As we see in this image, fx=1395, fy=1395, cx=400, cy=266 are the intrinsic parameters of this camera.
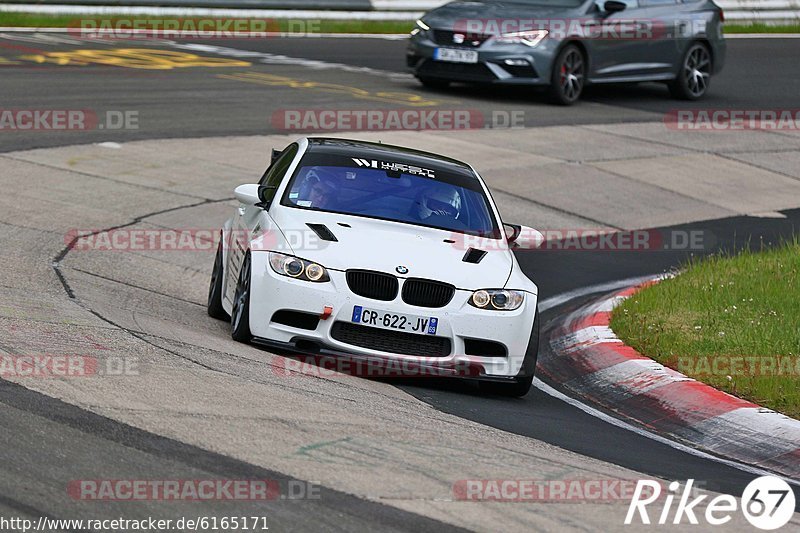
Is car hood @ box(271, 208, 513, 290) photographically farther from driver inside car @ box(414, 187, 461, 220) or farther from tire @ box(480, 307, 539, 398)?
tire @ box(480, 307, 539, 398)

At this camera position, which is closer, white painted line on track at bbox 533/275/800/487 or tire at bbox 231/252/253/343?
white painted line on track at bbox 533/275/800/487

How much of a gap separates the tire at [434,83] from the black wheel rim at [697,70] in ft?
12.7

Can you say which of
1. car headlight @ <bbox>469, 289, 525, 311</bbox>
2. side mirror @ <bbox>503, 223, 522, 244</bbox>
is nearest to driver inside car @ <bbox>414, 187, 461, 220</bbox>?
side mirror @ <bbox>503, 223, 522, 244</bbox>

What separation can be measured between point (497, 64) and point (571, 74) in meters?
1.43

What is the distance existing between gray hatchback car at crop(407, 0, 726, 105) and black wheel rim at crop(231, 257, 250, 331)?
37.4 ft

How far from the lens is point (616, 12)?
20859mm

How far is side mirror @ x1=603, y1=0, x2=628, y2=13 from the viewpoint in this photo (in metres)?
20.6

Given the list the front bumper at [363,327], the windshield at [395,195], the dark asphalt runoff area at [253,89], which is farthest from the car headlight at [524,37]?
the front bumper at [363,327]

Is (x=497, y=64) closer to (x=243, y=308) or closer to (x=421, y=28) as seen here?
(x=421, y=28)

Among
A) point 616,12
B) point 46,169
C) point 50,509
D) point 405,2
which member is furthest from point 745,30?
point 50,509

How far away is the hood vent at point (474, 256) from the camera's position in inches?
344

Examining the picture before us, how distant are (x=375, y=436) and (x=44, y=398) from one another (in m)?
1.52

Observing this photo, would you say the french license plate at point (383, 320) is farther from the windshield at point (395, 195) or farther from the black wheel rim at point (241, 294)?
the windshield at point (395, 195)

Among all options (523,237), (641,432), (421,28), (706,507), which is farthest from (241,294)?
(421,28)
